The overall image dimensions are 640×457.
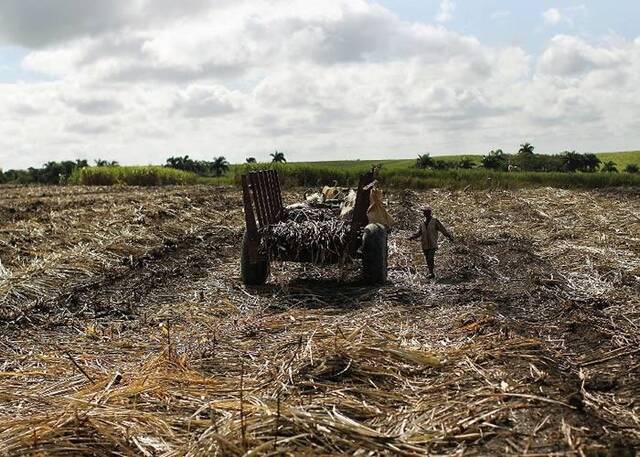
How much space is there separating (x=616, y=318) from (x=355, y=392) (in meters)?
3.44

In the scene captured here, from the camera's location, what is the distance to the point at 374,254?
8992mm

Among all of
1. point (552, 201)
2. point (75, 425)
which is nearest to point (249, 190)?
point (75, 425)

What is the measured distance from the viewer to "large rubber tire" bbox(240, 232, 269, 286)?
9461 millimetres

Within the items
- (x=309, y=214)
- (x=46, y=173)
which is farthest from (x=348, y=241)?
(x=46, y=173)

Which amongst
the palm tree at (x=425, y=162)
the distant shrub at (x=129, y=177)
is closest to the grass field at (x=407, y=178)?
the distant shrub at (x=129, y=177)

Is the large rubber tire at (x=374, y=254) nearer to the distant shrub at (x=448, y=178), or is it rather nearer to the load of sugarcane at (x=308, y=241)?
the load of sugarcane at (x=308, y=241)

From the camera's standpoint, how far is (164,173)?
3934 cm

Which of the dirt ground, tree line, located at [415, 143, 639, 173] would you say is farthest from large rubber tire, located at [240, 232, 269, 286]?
tree line, located at [415, 143, 639, 173]

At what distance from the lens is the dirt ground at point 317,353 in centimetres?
398

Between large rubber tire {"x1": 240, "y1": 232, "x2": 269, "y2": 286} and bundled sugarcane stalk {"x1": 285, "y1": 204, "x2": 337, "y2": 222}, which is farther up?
bundled sugarcane stalk {"x1": 285, "y1": 204, "x2": 337, "y2": 222}

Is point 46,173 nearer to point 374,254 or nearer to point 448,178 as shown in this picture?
point 448,178

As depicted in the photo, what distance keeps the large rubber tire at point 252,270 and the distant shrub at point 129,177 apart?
29.0 metres

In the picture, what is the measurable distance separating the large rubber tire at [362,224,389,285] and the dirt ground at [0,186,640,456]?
30 cm

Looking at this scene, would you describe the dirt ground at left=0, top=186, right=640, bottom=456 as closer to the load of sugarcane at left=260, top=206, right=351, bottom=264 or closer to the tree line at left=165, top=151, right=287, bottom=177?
the load of sugarcane at left=260, top=206, right=351, bottom=264
